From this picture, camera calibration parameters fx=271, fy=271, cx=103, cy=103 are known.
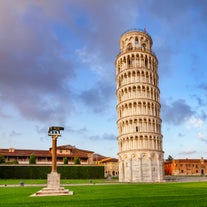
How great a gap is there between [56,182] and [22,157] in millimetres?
63322

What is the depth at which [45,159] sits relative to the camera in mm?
88812

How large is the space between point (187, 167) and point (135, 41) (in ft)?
280

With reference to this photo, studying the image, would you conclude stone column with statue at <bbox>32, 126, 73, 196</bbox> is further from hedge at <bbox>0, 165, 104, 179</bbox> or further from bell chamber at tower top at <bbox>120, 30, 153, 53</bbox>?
bell chamber at tower top at <bbox>120, 30, 153, 53</bbox>

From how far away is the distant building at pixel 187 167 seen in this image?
134 m

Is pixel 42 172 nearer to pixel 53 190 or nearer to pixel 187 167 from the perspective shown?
pixel 53 190

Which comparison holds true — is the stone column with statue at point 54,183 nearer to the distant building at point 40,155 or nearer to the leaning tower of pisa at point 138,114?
the leaning tower of pisa at point 138,114

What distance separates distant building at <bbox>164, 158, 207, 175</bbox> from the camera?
133750mm

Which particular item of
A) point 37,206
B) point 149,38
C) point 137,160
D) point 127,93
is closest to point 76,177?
point 137,160

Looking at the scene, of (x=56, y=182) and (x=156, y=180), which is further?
(x=156, y=180)

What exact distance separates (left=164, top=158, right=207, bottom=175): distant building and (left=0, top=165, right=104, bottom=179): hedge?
7061 cm

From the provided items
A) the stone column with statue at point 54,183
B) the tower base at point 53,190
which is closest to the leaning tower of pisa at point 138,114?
the stone column with statue at point 54,183

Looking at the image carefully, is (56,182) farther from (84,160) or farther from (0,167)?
(84,160)

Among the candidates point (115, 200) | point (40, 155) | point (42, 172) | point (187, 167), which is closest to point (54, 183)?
point (115, 200)

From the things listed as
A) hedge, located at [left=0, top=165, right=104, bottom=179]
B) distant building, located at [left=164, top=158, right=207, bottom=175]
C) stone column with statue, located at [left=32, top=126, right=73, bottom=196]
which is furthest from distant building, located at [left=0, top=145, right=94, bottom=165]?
stone column with statue, located at [left=32, top=126, right=73, bottom=196]
